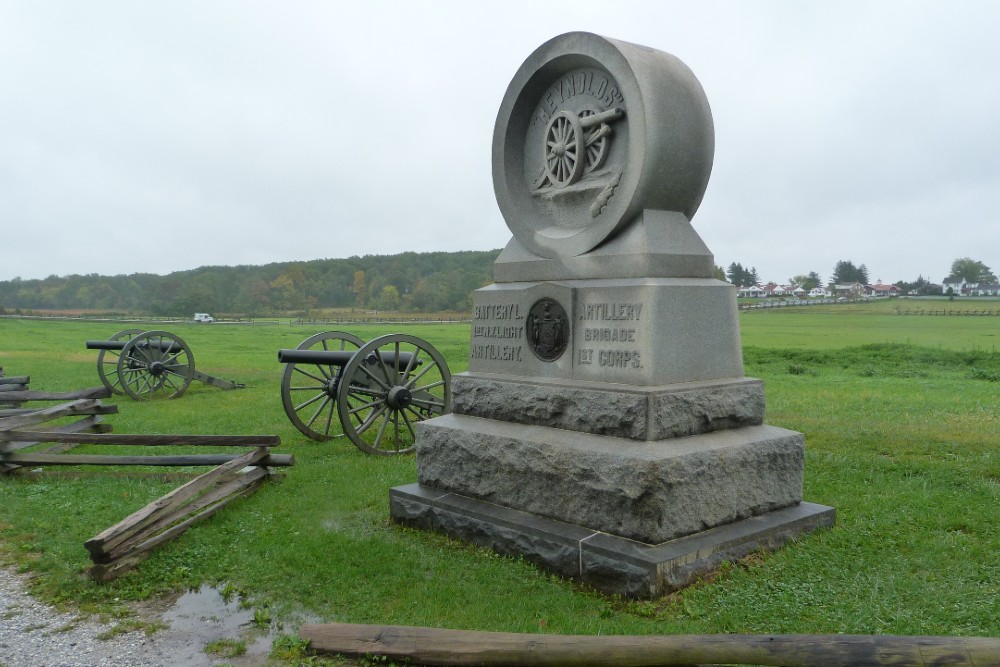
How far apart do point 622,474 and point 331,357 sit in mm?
5738

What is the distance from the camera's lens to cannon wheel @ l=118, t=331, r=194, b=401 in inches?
615

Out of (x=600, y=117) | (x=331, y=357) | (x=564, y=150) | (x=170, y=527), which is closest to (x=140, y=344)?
(x=331, y=357)

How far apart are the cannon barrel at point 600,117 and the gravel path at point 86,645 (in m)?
4.02

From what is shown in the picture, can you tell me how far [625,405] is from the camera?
495 cm

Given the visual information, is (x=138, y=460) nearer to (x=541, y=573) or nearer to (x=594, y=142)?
(x=541, y=573)

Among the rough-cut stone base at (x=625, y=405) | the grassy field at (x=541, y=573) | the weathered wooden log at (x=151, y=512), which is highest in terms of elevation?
the rough-cut stone base at (x=625, y=405)

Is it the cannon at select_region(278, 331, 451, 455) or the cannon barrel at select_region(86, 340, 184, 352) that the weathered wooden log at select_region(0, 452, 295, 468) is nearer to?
the cannon at select_region(278, 331, 451, 455)

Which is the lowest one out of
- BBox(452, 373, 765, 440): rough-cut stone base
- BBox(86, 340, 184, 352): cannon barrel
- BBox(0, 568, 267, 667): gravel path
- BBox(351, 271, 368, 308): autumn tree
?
BBox(0, 568, 267, 667): gravel path

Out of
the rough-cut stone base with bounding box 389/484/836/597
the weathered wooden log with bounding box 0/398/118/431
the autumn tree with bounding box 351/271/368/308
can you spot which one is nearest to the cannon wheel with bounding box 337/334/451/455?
the rough-cut stone base with bounding box 389/484/836/597

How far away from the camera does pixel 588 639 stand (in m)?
3.46

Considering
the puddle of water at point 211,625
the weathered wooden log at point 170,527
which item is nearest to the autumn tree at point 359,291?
the weathered wooden log at point 170,527

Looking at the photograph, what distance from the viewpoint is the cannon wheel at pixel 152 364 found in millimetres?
15609

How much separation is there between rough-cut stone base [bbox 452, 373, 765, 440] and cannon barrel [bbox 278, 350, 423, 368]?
3.56 meters

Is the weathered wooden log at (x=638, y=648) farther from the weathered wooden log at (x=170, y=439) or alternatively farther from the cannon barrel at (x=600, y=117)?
the weathered wooden log at (x=170, y=439)
